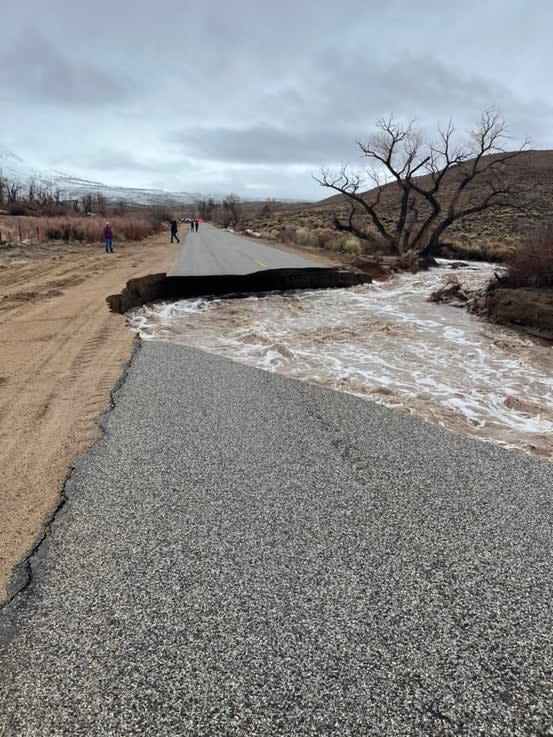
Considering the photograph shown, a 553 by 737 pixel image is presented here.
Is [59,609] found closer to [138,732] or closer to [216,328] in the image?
[138,732]

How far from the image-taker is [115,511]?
3.43 metres

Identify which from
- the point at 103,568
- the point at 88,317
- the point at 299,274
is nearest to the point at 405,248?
the point at 299,274

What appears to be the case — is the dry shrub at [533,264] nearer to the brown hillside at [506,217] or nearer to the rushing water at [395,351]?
the rushing water at [395,351]

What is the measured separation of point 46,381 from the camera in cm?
626

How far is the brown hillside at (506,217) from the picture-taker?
119 ft

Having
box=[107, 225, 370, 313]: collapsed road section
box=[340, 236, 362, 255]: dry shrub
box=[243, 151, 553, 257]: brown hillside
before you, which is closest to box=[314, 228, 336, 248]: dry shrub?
box=[340, 236, 362, 255]: dry shrub

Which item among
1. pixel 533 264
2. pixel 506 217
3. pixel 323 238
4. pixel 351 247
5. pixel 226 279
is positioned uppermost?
pixel 506 217

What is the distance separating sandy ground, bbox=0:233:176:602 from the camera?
142 inches

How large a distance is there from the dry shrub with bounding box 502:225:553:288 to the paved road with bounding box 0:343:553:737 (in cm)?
1096

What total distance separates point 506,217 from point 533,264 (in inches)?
1649

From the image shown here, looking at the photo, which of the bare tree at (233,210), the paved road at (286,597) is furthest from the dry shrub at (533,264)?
the bare tree at (233,210)

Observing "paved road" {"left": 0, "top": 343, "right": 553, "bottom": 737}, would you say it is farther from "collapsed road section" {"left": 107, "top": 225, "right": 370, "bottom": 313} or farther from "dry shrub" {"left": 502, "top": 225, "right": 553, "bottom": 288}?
"dry shrub" {"left": 502, "top": 225, "right": 553, "bottom": 288}

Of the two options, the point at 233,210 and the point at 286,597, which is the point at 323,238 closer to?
the point at 286,597

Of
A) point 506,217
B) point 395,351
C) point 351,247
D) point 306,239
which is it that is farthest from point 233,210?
point 395,351
